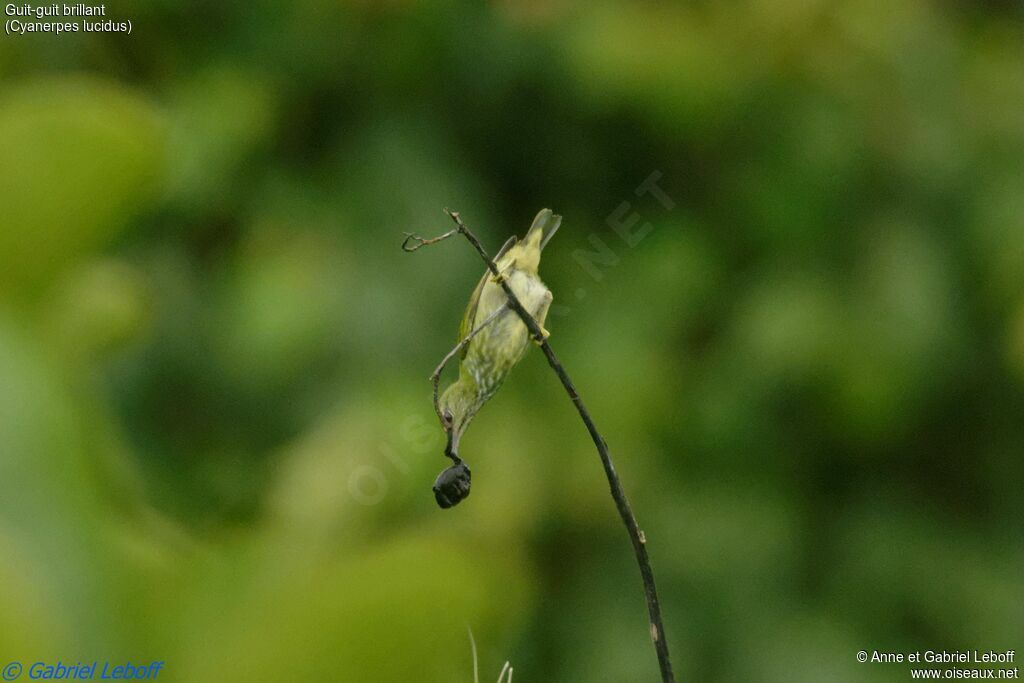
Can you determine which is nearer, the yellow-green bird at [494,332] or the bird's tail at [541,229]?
the yellow-green bird at [494,332]

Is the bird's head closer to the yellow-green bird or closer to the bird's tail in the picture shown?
the yellow-green bird

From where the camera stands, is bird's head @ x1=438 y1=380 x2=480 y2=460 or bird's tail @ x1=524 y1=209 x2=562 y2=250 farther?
bird's tail @ x1=524 y1=209 x2=562 y2=250

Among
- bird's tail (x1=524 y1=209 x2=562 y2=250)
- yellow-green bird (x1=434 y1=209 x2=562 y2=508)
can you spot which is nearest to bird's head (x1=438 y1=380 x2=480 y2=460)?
yellow-green bird (x1=434 y1=209 x2=562 y2=508)

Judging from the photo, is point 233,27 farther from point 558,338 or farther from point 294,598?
point 294,598

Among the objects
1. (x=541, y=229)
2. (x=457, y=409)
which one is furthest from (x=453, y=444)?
(x=541, y=229)

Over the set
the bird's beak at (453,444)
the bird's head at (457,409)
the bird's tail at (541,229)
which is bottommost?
the bird's beak at (453,444)

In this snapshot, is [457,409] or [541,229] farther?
[541,229]

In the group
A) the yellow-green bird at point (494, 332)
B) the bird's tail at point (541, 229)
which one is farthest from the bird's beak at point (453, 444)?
the bird's tail at point (541, 229)

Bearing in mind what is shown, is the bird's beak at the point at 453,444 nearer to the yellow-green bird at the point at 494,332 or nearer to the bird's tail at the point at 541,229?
the yellow-green bird at the point at 494,332

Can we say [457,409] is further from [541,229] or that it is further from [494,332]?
[541,229]

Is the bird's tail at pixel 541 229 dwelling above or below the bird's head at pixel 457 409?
above
